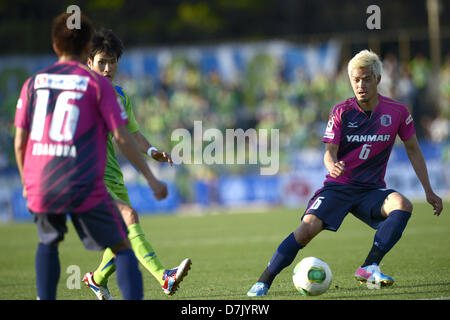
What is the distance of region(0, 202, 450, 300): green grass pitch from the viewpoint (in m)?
6.25

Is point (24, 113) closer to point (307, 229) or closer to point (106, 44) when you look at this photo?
point (106, 44)

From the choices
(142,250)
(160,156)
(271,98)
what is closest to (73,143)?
(160,156)

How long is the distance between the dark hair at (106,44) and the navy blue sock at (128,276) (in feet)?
7.58

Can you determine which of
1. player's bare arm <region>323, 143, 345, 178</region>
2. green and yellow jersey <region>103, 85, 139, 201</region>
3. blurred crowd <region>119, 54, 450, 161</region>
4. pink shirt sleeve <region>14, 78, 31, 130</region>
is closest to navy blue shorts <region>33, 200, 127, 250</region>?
pink shirt sleeve <region>14, 78, 31, 130</region>

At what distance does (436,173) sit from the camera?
18578 mm

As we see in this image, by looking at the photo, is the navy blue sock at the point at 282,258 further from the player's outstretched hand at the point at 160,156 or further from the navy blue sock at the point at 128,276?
the navy blue sock at the point at 128,276

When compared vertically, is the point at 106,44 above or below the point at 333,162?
above

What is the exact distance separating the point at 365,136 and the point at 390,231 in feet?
3.00

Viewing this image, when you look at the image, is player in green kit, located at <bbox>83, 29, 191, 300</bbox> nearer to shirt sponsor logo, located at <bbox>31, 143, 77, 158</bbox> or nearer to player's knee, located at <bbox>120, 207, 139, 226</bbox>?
player's knee, located at <bbox>120, 207, 139, 226</bbox>

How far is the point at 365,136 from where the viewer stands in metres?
6.33

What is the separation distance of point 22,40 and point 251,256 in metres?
22.8

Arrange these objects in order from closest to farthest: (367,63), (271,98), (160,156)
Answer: (160,156) < (367,63) < (271,98)

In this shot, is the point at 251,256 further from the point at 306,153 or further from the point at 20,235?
the point at 306,153

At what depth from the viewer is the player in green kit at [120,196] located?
578 centimetres
